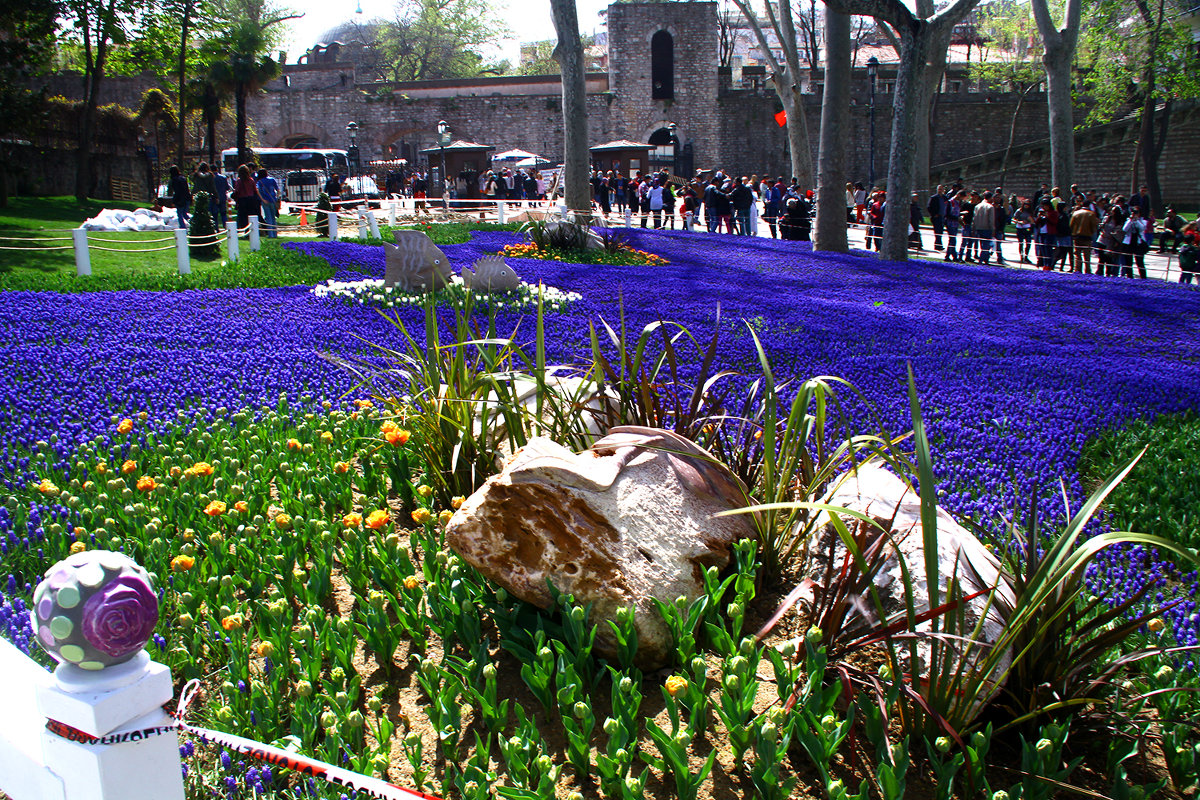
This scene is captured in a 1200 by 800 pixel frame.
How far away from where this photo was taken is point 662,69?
44.9m

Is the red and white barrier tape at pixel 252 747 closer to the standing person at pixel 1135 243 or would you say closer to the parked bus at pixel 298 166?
the standing person at pixel 1135 243

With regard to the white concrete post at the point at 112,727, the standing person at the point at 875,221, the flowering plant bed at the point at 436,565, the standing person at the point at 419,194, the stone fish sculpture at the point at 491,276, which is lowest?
the flowering plant bed at the point at 436,565

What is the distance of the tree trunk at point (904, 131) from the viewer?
13.9m

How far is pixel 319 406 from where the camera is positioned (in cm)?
530

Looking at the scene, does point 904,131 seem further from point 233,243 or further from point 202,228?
point 202,228

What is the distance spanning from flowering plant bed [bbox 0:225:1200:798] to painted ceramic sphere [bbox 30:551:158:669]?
2.83 ft

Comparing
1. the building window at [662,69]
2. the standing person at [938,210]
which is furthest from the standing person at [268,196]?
the building window at [662,69]

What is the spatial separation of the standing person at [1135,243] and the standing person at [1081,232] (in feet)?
1.97

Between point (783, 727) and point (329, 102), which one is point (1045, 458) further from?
point (329, 102)

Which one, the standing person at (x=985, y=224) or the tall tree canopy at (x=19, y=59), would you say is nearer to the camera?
the standing person at (x=985, y=224)

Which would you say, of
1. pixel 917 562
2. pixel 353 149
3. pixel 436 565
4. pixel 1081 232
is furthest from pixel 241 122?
pixel 917 562

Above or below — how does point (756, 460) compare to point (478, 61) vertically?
below

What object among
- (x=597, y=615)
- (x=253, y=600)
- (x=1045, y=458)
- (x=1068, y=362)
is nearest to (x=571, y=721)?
(x=597, y=615)

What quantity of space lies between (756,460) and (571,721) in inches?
65.6
